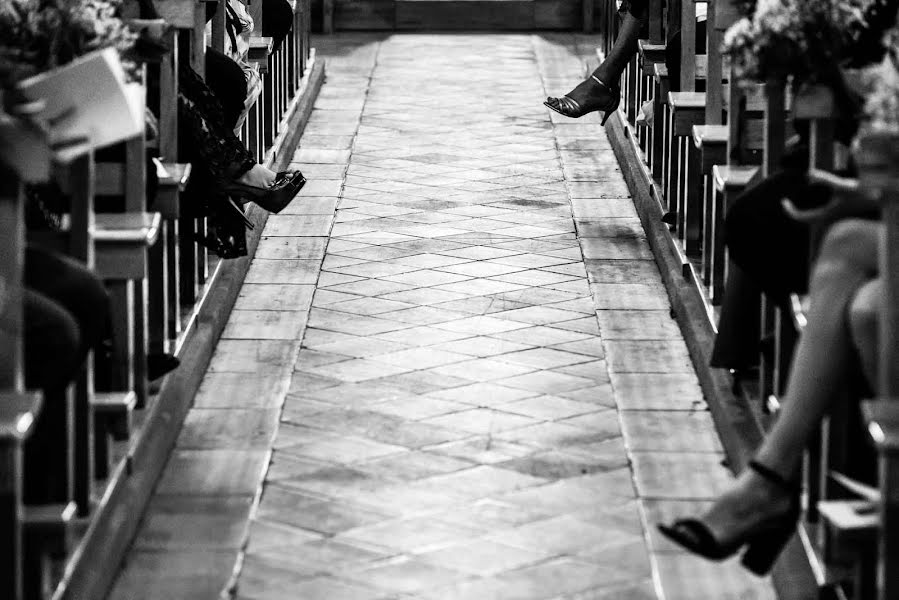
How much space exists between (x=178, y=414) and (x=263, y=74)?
273 cm

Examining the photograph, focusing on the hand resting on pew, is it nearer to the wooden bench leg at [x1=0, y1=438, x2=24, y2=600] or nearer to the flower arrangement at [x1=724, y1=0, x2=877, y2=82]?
the flower arrangement at [x1=724, y1=0, x2=877, y2=82]

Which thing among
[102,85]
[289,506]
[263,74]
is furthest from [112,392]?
[263,74]

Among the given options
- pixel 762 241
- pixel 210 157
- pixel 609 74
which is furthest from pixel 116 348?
pixel 609 74

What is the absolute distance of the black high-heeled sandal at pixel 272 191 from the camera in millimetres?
4875

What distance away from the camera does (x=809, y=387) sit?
2764mm

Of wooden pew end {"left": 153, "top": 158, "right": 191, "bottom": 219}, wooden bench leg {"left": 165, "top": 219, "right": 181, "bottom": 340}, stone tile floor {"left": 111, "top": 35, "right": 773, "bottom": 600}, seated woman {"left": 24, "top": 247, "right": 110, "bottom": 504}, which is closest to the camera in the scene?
seated woman {"left": 24, "top": 247, "right": 110, "bottom": 504}

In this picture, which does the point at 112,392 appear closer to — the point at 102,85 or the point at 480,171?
the point at 102,85

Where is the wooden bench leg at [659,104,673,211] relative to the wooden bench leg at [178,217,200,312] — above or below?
above

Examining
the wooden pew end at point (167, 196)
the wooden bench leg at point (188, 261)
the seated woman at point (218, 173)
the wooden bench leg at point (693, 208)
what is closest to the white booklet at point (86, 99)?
the wooden pew end at point (167, 196)

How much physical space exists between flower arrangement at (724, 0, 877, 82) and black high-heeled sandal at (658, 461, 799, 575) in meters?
0.76

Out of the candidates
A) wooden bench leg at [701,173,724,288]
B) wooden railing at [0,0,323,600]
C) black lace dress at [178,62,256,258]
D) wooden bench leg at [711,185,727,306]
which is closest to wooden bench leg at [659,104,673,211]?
wooden bench leg at [701,173,724,288]

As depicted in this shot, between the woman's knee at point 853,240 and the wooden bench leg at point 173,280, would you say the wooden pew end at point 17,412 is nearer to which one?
the woman's knee at point 853,240

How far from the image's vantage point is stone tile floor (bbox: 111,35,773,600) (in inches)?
128

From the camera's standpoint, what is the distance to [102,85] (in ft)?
8.55
